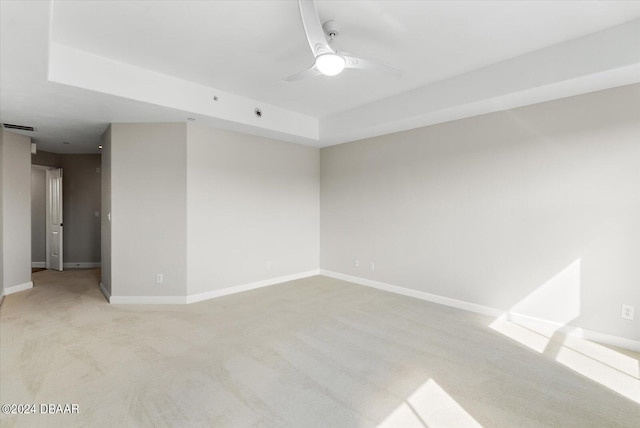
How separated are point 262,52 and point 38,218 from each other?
6906 mm

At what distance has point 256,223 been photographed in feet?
16.6

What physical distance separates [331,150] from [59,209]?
5.81 m

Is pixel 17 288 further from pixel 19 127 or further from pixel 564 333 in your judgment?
pixel 564 333

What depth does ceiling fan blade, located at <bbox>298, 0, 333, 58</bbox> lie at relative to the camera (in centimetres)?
202

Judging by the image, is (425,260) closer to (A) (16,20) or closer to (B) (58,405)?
(B) (58,405)

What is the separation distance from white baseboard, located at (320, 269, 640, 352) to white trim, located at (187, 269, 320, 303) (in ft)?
3.20

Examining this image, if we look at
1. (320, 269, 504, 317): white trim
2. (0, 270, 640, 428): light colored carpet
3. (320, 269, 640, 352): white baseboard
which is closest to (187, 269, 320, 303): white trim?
(0, 270, 640, 428): light colored carpet

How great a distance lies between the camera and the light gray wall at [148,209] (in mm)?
4172

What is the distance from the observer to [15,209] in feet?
15.6

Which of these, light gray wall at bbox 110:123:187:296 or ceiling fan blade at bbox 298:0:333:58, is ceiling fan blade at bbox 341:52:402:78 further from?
light gray wall at bbox 110:123:187:296

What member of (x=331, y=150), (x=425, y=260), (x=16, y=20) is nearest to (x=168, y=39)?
(x=16, y=20)

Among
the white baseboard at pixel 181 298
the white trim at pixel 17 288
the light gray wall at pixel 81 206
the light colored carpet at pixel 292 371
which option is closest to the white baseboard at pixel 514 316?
the light colored carpet at pixel 292 371

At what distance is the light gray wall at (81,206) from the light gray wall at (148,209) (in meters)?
3.46

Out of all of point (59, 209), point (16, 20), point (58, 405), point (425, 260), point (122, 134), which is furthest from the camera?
point (59, 209)
